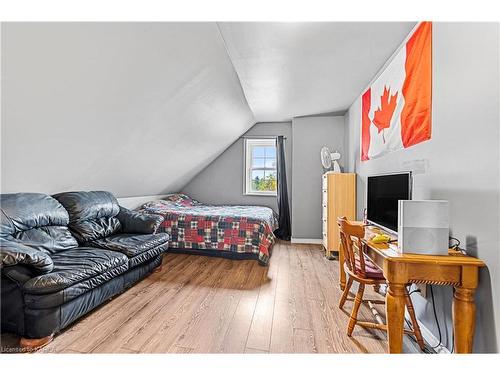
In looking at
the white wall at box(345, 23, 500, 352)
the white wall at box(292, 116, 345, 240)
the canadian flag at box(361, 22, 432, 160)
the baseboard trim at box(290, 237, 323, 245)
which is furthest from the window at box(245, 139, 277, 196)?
the white wall at box(345, 23, 500, 352)

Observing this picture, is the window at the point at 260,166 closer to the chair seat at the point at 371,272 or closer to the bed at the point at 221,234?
the bed at the point at 221,234

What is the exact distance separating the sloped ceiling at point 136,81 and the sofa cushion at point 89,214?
24 cm

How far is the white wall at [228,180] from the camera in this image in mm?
5188

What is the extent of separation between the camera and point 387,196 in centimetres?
207

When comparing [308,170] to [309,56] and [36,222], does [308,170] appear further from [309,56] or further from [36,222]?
[36,222]

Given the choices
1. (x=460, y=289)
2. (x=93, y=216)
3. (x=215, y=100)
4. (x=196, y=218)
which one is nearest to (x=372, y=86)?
(x=215, y=100)

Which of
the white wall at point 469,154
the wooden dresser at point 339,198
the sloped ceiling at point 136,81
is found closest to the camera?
the white wall at point 469,154

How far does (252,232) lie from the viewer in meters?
3.36

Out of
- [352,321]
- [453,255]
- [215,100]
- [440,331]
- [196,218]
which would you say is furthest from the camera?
[196,218]

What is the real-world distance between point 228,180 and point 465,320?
178 inches

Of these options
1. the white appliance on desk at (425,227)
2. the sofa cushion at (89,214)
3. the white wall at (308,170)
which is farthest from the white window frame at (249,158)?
the white appliance on desk at (425,227)

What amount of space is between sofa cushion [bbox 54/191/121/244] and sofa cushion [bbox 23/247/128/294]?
Answer: 289mm
